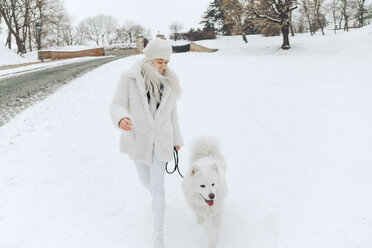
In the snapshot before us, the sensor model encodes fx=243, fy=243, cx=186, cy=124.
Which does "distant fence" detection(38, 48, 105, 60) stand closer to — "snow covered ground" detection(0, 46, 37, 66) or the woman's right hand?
"snow covered ground" detection(0, 46, 37, 66)

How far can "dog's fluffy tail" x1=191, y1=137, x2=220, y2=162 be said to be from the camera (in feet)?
10.4

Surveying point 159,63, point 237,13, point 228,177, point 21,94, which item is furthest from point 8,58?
point 159,63

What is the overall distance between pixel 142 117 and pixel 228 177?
234cm

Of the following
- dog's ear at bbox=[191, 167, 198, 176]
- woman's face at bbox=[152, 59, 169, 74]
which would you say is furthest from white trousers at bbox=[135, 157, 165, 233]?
woman's face at bbox=[152, 59, 169, 74]

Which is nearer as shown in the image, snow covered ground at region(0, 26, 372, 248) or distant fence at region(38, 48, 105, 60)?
snow covered ground at region(0, 26, 372, 248)

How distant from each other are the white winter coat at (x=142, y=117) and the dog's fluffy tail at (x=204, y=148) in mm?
690

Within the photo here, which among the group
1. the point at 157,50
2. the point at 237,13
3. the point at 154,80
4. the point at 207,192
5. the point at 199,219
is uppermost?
the point at 237,13

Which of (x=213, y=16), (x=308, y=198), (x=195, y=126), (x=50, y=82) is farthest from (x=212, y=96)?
(x=213, y=16)

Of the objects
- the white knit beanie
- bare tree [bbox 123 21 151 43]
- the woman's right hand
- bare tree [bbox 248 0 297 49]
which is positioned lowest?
the woman's right hand

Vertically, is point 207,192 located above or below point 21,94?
below

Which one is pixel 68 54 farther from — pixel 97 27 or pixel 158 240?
pixel 97 27

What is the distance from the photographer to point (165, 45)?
2.46 meters

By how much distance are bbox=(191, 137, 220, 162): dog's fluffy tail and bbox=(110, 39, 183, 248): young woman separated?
663 millimetres

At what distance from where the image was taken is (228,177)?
4188 mm
